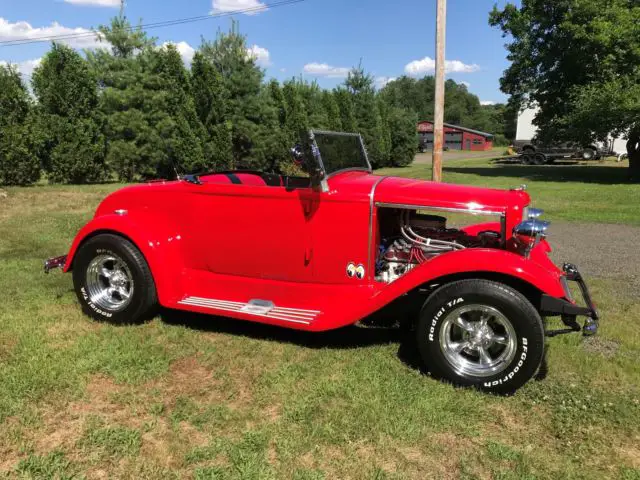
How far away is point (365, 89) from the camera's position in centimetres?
2756

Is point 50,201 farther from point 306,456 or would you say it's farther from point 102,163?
point 306,456

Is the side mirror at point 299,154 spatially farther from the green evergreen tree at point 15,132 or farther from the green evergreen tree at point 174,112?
the green evergreen tree at point 174,112

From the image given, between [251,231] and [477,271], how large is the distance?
6.38ft

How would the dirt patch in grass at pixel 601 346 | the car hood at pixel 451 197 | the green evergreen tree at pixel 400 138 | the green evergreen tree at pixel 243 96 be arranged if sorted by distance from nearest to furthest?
1. the car hood at pixel 451 197
2. the dirt patch in grass at pixel 601 346
3. the green evergreen tree at pixel 243 96
4. the green evergreen tree at pixel 400 138

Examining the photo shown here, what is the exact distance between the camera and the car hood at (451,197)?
151 inches

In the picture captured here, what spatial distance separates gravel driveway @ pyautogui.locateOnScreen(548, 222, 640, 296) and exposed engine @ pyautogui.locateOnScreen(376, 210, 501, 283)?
267cm

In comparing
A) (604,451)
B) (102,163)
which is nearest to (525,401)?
(604,451)

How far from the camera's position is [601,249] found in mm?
7984

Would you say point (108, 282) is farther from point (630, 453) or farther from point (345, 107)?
point (345, 107)

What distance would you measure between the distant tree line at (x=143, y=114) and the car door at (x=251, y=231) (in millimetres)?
6584

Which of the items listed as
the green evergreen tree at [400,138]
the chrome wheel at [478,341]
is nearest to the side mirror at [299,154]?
the chrome wheel at [478,341]

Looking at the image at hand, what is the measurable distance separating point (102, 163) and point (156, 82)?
3462 mm

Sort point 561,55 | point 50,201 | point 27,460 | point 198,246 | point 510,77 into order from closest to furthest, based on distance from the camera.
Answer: point 27,460 < point 198,246 < point 50,201 < point 561,55 < point 510,77

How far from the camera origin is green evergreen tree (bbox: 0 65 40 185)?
45.6 ft
